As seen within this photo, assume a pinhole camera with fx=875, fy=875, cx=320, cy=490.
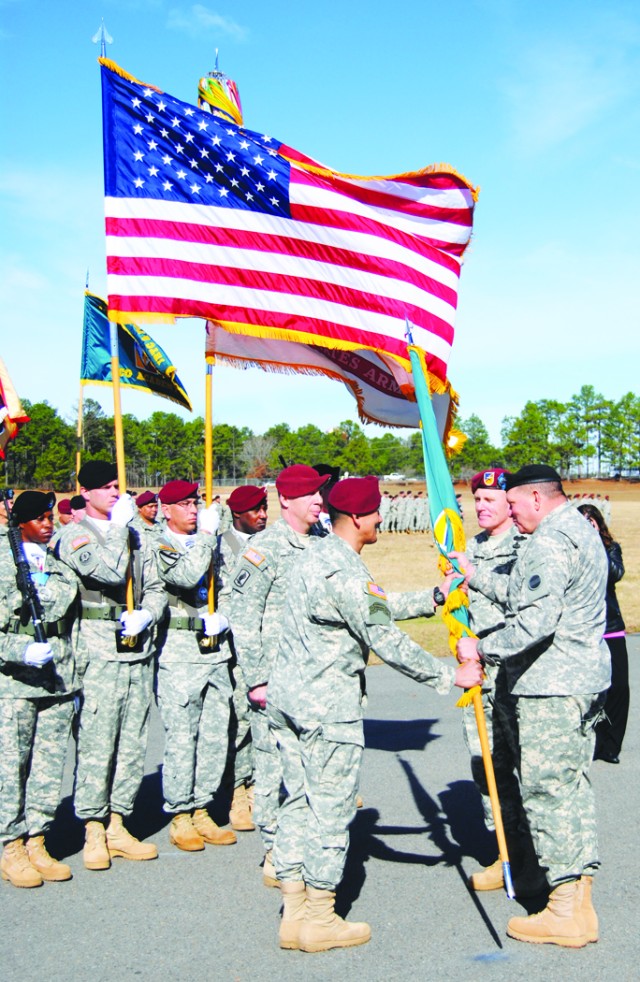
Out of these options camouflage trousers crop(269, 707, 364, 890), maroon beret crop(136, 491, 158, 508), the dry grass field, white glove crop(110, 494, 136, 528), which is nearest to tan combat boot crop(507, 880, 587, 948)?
camouflage trousers crop(269, 707, 364, 890)

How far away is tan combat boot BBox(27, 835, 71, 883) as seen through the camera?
4.67 meters

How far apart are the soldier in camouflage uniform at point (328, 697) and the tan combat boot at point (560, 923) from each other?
738 mm

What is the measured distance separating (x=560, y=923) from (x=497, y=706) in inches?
40.2

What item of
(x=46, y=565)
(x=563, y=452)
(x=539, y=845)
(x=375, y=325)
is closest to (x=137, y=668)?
(x=46, y=565)

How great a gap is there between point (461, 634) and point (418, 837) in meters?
1.60

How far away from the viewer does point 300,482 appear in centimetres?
506

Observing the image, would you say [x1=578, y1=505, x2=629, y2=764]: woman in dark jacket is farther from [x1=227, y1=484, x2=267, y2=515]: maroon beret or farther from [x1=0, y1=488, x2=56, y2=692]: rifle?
[x1=0, y1=488, x2=56, y2=692]: rifle

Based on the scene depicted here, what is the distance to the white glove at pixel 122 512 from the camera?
5.12m

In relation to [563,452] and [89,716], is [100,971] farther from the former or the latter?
[563,452]

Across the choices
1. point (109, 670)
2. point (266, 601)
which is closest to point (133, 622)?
point (109, 670)

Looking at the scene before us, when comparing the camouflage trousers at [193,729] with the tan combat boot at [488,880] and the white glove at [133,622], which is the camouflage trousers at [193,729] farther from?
the tan combat boot at [488,880]

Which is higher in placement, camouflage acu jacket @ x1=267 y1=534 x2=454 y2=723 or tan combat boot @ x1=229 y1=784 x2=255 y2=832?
camouflage acu jacket @ x1=267 y1=534 x2=454 y2=723

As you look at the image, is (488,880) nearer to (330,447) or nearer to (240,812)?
(240,812)

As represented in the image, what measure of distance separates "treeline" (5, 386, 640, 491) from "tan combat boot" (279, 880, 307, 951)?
207 ft
